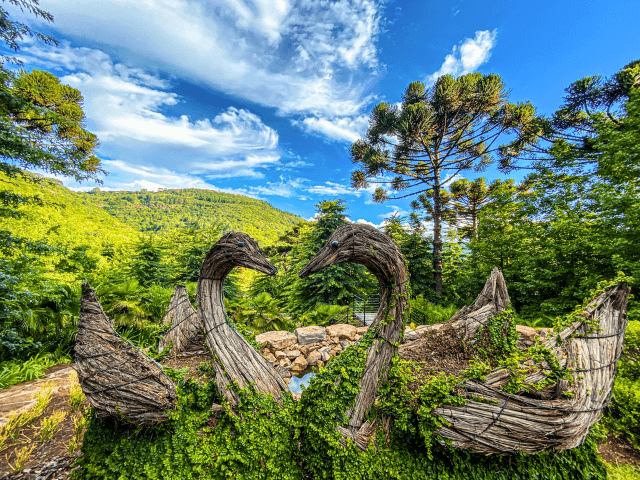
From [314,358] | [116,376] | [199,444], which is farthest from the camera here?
[314,358]

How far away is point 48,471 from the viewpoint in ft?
6.97

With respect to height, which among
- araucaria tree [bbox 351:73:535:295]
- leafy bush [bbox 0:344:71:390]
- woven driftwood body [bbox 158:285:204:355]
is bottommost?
leafy bush [bbox 0:344:71:390]

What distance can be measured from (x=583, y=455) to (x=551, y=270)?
651cm

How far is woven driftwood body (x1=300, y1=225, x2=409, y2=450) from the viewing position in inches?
78.4

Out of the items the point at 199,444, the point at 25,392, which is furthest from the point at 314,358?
the point at 25,392

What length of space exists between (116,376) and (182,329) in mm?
1641

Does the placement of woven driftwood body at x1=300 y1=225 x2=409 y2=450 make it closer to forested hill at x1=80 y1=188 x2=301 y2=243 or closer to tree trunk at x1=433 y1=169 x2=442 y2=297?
tree trunk at x1=433 y1=169 x2=442 y2=297

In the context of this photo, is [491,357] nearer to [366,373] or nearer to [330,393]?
[366,373]

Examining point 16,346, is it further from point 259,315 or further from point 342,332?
point 342,332

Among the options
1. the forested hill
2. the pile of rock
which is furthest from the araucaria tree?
the forested hill

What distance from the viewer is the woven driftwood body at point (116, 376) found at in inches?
64.9

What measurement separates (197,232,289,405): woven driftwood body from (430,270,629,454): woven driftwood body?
1.62m

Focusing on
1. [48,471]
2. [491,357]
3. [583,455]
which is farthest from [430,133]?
[48,471]

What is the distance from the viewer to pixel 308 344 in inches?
230
